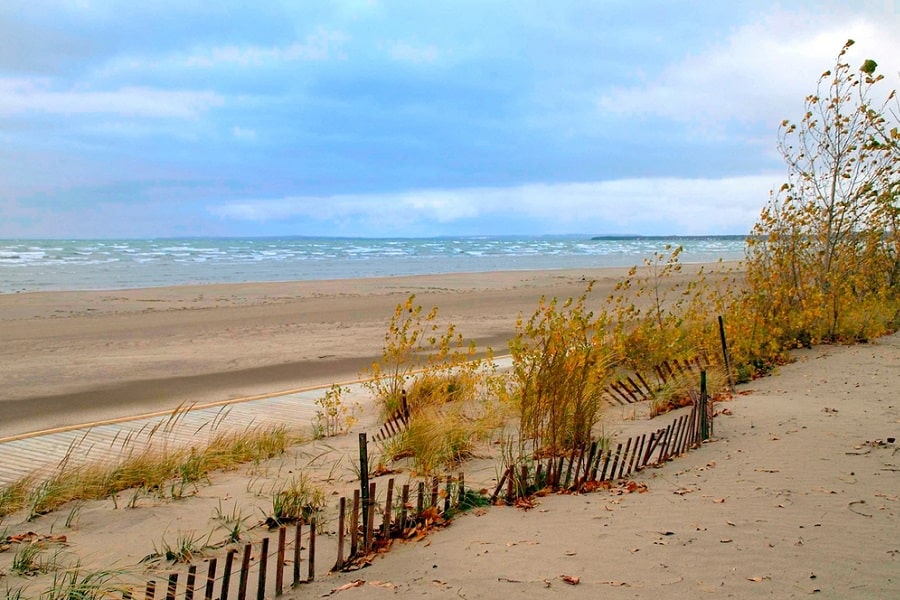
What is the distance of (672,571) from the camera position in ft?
14.0

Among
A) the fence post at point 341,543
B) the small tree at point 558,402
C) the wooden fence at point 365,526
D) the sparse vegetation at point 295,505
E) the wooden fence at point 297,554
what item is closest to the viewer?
the wooden fence at point 297,554

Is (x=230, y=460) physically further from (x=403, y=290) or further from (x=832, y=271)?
(x=403, y=290)

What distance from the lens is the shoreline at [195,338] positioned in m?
11.6

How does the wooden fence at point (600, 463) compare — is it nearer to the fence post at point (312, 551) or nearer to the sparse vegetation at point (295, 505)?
the sparse vegetation at point (295, 505)

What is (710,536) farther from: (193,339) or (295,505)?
(193,339)

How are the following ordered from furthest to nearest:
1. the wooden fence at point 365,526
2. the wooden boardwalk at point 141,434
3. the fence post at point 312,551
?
the wooden boardwalk at point 141,434, the fence post at point 312,551, the wooden fence at point 365,526

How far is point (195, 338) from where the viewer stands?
18.0 meters

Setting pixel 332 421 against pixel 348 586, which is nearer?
pixel 348 586

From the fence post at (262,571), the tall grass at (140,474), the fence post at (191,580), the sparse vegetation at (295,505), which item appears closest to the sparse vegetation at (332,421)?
the tall grass at (140,474)

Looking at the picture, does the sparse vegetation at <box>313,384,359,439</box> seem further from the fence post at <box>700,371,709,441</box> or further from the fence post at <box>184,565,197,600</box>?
the fence post at <box>184,565,197,600</box>

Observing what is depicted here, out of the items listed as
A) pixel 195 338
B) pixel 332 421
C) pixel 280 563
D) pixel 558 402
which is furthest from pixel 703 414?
pixel 195 338

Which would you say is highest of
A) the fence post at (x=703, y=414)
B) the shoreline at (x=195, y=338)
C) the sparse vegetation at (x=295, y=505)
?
the fence post at (x=703, y=414)

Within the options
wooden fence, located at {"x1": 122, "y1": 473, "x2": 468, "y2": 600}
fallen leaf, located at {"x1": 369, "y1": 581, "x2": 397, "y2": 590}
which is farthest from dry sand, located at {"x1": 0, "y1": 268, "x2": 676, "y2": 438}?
fallen leaf, located at {"x1": 369, "y1": 581, "x2": 397, "y2": 590}

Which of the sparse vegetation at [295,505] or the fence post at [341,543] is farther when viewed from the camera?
the sparse vegetation at [295,505]
